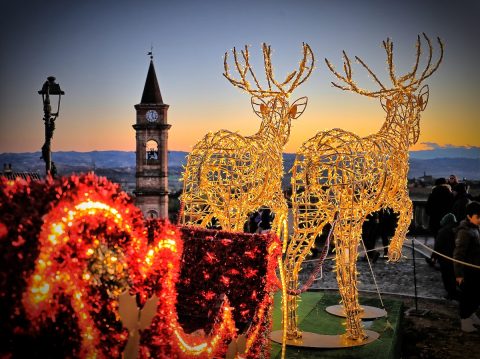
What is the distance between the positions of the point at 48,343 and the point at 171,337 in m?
1.07

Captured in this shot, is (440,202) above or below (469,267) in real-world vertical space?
above

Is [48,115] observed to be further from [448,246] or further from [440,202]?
[440,202]

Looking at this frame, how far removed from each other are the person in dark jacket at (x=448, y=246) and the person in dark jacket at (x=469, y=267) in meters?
Answer: 0.86

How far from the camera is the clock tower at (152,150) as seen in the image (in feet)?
137

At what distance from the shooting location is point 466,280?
22.7 feet

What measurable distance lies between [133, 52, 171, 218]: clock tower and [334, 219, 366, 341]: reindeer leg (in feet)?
120

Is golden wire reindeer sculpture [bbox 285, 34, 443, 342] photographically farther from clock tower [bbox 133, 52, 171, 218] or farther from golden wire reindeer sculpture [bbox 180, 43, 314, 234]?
clock tower [bbox 133, 52, 171, 218]

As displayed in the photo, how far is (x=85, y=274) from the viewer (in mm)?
2775

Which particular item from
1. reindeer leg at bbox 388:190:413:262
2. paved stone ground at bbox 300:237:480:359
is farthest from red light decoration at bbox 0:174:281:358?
paved stone ground at bbox 300:237:480:359

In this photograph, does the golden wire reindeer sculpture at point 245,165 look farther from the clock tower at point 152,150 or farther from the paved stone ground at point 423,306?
the clock tower at point 152,150

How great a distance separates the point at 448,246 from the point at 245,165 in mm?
3921

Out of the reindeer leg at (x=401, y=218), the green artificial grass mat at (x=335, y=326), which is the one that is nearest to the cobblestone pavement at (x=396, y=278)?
the green artificial grass mat at (x=335, y=326)

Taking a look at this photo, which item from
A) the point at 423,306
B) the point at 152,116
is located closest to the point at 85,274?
the point at 423,306

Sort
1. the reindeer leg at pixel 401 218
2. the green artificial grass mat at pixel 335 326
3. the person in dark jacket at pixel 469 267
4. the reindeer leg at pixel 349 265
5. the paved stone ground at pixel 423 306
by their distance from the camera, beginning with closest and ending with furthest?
the green artificial grass mat at pixel 335 326 < the reindeer leg at pixel 349 265 < the reindeer leg at pixel 401 218 < the paved stone ground at pixel 423 306 < the person in dark jacket at pixel 469 267
